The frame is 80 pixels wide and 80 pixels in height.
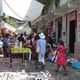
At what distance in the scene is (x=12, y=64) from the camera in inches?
439

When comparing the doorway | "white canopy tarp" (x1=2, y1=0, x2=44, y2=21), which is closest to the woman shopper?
"white canopy tarp" (x1=2, y1=0, x2=44, y2=21)

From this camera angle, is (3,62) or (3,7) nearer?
(3,7)

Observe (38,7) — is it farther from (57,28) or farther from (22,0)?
(57,28)

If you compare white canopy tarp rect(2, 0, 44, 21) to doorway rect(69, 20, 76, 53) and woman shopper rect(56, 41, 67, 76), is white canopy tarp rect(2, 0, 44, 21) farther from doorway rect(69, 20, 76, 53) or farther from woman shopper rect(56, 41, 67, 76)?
doorway rect(69, 20, 76, 53)

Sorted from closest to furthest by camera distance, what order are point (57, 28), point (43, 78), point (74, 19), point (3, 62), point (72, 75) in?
point (43, 78)
point (3, 62)
point (72, 75)
point (74, 19)
point (57, 28)

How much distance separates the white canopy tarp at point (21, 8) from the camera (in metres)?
10.2

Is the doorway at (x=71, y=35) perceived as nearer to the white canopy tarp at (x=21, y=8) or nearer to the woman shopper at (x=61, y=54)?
the woman shopper at (x=61, y=54)

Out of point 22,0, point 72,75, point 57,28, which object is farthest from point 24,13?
point 57,28

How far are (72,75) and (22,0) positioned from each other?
5.95 m

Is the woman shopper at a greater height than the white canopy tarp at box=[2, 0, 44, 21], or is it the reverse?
the white canopy tarp at box=[2, 0, 44, 21]

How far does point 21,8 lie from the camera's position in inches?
416

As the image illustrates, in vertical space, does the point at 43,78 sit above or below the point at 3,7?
below

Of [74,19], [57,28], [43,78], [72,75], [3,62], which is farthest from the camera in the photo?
[57,28]

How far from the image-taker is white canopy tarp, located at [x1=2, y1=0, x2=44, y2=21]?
33.5 feet
